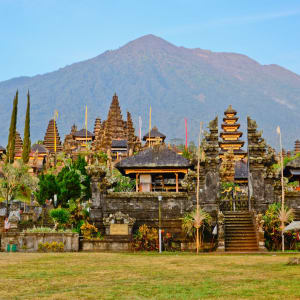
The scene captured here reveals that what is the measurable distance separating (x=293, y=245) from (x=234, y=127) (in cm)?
5956

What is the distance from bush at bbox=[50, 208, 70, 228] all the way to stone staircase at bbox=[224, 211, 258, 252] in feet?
33.6

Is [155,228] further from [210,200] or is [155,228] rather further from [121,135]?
[121,135]

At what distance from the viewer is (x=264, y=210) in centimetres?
3453

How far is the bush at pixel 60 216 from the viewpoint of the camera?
35844 millimetres

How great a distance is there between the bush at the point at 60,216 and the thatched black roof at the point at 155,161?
604cm

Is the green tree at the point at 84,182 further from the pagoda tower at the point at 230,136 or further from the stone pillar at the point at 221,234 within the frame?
the pagoda tower at the point at 230,136

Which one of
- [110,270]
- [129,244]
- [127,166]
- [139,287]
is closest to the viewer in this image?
[139,287]

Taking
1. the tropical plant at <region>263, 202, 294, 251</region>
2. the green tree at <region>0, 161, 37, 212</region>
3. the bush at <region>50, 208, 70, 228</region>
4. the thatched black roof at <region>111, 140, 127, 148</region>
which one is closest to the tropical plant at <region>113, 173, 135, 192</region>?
the bush at <region>50, 208, 70, 228</region>

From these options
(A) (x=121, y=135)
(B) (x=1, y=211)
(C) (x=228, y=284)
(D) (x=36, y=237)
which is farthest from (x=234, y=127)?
(C) (x=228, y=284)

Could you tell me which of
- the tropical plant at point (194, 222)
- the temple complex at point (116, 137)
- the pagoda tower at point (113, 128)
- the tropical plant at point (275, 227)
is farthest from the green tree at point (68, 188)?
the pagoda tower at point (113, 128)

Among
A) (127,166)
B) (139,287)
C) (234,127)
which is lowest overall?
(139,287)

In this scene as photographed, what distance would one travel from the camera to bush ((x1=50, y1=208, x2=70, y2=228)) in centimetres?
3584

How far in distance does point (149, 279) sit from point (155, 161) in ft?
78.5

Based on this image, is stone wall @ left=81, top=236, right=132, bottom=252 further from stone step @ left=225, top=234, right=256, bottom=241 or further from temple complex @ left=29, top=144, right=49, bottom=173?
temple complex @ left=29, top=144, right=49, bottom=173
